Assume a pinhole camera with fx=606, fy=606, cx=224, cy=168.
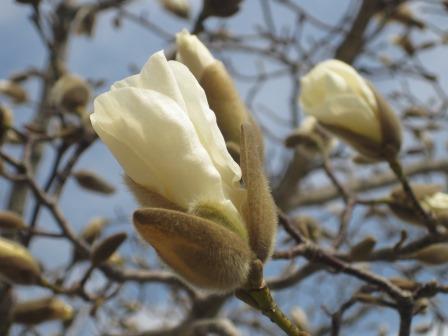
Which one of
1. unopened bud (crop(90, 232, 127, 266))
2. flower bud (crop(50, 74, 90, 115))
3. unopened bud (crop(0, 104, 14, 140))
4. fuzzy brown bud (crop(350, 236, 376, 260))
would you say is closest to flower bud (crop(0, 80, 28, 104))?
flower bud (crop(50, 74, 90, 115))

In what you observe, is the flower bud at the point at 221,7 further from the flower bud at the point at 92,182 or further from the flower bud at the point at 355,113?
the flower bud at the point at 92,182

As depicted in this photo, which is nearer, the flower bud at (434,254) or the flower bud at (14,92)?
the flower bud at (434,254)

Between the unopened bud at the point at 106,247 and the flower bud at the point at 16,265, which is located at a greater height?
the unopened bud at the point at 106,247

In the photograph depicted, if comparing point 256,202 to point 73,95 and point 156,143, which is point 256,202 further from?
point 73,95

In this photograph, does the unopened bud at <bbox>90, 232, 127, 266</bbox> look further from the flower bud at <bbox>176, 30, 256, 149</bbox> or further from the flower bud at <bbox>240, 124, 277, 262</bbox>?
the flower bud at <bbox>240, 124, 277, 262</bbox>

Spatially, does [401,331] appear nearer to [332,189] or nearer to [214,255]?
[214,255]

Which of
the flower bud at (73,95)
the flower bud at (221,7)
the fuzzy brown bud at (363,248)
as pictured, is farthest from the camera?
the flower bud at (73,95)

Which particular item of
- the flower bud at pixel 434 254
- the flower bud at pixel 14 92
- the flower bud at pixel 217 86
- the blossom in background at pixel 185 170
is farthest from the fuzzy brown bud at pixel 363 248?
the flower bud at pixel 14 92
